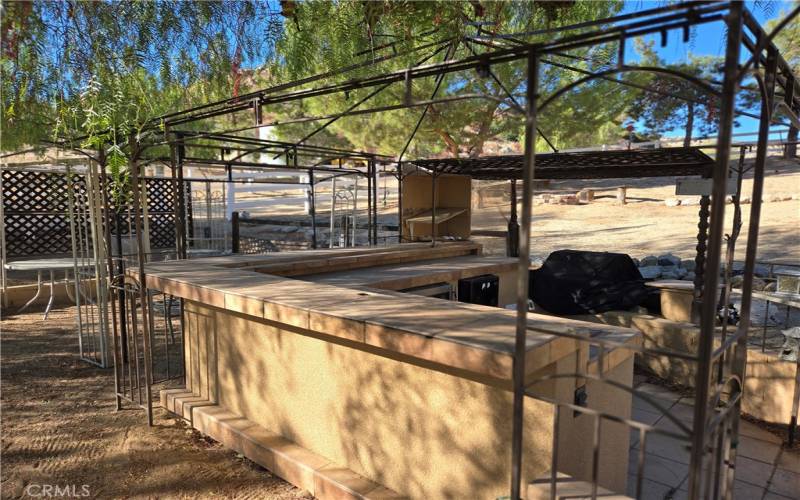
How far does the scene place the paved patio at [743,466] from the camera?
3.11 m

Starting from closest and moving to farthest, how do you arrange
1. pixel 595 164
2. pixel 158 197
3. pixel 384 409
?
pixel 384 409 < pixel 595 164 < pixel 158 197

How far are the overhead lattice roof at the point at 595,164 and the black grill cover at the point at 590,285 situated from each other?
108 cm

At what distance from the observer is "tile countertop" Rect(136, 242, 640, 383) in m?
2.11

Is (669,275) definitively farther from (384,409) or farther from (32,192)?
(32,192)

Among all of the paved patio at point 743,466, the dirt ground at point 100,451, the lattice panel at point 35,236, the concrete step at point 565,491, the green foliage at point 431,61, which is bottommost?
the paved patio at point 743,466

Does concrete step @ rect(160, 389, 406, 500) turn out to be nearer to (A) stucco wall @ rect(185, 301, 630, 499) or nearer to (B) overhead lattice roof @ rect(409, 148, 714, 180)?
(A) stucco wall @ rect(185, 301, 630, 499)

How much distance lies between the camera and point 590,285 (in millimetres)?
6102

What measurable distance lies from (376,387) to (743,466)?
8.93ft

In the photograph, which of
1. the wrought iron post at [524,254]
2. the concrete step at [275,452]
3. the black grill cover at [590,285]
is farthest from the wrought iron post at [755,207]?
the black grill cover at [590,285]

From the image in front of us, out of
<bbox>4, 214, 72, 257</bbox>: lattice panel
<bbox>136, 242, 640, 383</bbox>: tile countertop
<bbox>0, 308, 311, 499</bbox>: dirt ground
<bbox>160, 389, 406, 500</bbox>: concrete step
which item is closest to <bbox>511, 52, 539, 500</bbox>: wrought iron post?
<bbox>136, 242, 640, 383</bbox>: tile countertop

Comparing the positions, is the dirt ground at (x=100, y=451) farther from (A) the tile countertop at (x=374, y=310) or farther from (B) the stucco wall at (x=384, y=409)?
(A) the tile countertop at (x=374, y=310)

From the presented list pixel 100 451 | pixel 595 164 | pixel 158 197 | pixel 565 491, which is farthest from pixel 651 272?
pixel 158 197

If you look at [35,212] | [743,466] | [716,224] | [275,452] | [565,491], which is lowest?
[743,466]

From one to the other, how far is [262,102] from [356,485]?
263cm
